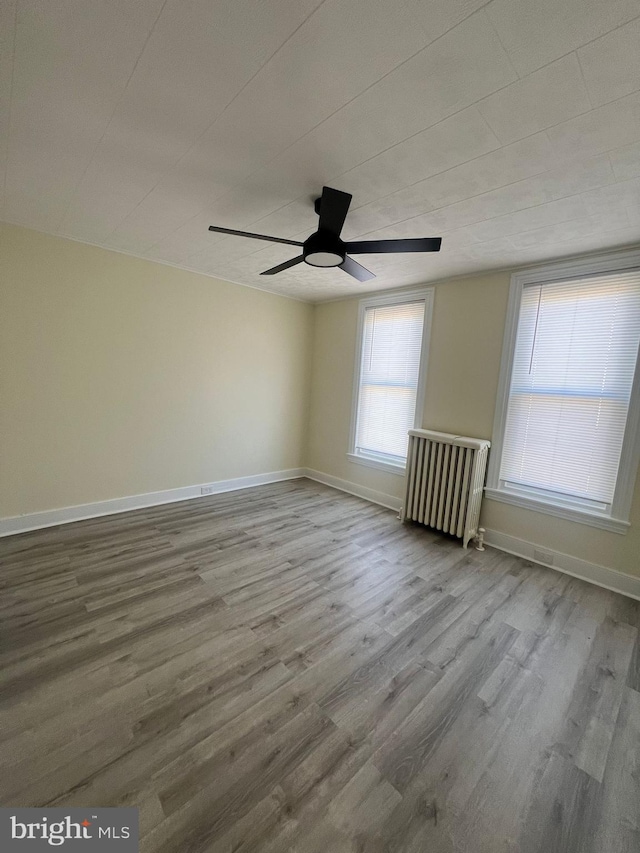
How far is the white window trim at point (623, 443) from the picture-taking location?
2.61 meters

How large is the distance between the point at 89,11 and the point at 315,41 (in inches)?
29.2

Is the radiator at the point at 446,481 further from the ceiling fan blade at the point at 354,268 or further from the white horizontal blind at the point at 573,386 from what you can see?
the ceiling fan blade at the point at 354,268

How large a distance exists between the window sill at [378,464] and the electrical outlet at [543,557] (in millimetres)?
1457

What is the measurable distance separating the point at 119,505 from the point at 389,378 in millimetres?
3415

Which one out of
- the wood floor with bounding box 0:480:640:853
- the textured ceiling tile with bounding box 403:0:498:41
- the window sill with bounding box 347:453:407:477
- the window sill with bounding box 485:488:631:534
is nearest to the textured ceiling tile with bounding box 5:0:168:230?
the textured ceiling tile with bounding box 403:0:498:41

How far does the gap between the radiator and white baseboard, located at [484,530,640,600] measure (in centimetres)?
25

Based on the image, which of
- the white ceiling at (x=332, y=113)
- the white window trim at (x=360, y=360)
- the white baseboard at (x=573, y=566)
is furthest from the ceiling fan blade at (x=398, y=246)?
the white baseboard at (x=573, y=566)

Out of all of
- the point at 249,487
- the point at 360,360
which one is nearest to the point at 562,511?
the point at 360,360

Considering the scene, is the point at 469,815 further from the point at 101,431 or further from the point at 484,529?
the point at 101,431

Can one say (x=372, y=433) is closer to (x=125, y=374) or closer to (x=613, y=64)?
(x=125, y=374)

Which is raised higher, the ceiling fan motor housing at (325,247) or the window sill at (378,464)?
the ceiling fan motor housing at (325,247)

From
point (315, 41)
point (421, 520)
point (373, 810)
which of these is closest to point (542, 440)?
point (421, 520)

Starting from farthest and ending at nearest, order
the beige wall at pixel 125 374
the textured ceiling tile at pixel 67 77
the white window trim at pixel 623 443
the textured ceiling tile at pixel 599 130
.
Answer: the beige wall at pixel 125 374
the white window trim at pixel 623 443
the textured ceiling tile at pixel 599 130
the textured ceiling tile at pixel 67 77

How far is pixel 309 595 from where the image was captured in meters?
2.41
